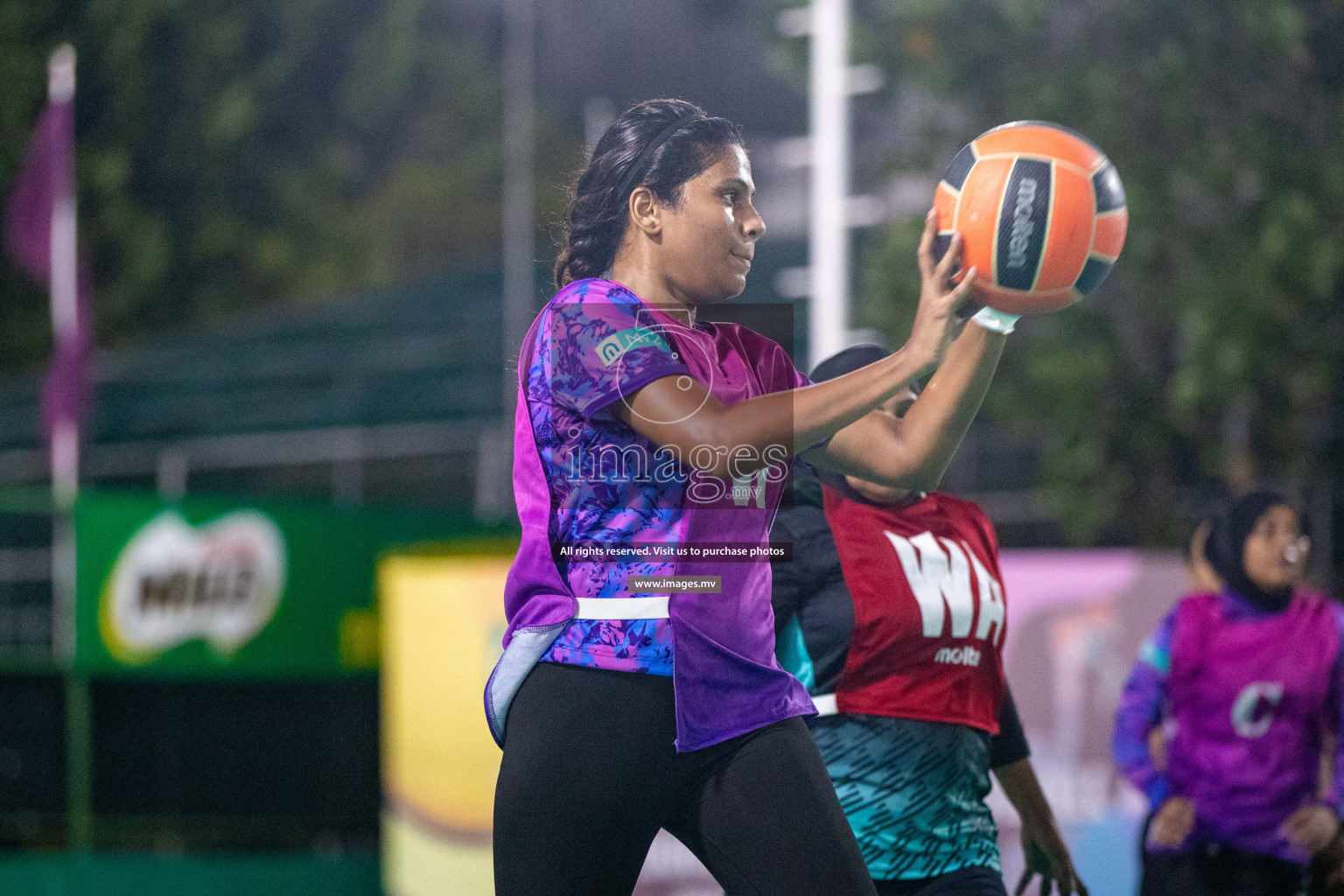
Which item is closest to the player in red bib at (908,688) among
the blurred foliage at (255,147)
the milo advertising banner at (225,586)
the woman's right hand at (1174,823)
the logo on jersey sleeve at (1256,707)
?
the woman's right hand at (1174,823)

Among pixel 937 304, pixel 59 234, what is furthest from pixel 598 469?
pixel 59 234

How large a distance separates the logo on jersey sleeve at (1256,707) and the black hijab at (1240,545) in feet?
0.85

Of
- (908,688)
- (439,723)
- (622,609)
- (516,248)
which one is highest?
(516,248)

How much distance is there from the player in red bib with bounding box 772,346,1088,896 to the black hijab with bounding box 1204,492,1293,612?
1607mm

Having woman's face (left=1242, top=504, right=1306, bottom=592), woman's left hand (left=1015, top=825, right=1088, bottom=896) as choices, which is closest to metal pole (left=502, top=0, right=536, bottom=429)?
woman's face (left=1242, top=504, right=1306, bottom=592)

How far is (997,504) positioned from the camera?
13.4m

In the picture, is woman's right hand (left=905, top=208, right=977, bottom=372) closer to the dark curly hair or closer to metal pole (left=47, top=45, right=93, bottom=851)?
the dark curly hair

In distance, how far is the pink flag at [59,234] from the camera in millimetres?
13094

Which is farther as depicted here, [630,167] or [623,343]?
[630,167]

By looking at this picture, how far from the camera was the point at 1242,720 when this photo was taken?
188 inches

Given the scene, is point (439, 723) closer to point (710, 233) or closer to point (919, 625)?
point (919, 625)

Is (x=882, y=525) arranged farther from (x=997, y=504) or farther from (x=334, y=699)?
(x=997, y=504)

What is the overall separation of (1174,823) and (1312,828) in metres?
0.38

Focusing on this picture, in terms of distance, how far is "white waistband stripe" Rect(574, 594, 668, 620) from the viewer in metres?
2.52
